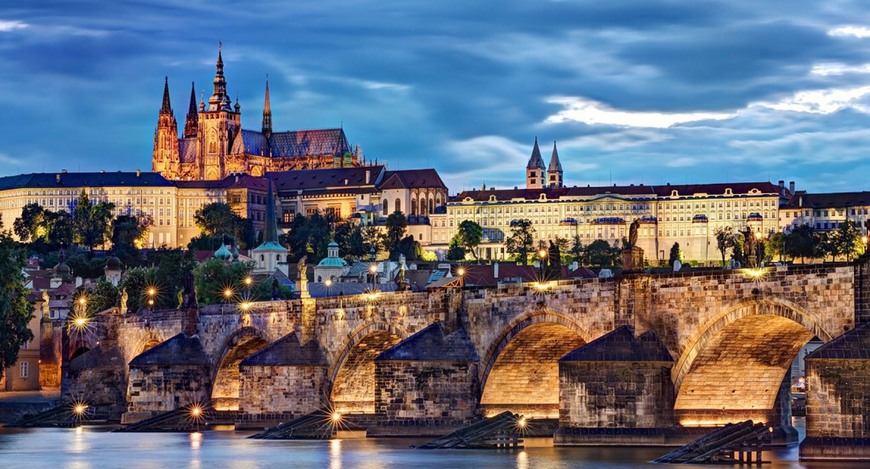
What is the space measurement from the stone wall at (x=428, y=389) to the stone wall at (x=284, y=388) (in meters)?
9.37

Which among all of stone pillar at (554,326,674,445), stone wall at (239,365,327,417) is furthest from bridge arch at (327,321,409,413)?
stone pillar at (554,326,674,445)

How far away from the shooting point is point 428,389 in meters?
58.1

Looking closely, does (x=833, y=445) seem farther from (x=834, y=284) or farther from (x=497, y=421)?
(x=497, y=421)

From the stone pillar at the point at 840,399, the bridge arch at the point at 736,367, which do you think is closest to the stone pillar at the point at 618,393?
the bridge arch at the point at 736,367

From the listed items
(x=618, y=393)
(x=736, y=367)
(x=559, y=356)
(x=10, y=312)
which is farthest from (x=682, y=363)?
(x=10, y=312)

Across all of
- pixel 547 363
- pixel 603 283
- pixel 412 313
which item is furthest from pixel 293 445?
pixel 603 283

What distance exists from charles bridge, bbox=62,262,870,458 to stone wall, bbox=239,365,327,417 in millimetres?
58

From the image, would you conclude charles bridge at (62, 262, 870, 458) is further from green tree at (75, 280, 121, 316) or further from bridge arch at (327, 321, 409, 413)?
green tree at (75, 280, 121, 316)

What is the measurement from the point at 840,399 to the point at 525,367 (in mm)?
18994

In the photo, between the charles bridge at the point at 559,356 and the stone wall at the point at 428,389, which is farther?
the stone wall at the point at 428,389

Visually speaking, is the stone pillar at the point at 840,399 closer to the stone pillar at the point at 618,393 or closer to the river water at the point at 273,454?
the river water at the point at 273,454

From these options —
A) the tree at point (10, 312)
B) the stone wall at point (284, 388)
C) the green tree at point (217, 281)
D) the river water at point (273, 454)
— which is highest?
the green tree at point (217, 281)

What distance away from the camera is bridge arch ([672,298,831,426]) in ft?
153

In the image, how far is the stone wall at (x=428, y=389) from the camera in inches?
2271
